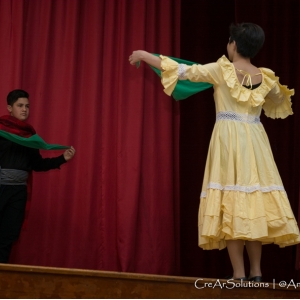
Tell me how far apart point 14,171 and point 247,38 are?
1736mm

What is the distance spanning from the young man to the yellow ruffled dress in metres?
1.08

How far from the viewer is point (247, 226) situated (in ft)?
10.7

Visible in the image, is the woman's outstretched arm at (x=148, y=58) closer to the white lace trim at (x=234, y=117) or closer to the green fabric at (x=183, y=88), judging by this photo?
the green fabric at (x=183, y=88)

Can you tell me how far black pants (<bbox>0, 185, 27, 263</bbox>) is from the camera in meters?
3.80

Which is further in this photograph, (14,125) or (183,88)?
(14,125)

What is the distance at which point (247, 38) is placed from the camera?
3.49 meters

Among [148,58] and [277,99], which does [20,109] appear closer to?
[148,58]

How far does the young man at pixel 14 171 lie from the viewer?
381 centimetres

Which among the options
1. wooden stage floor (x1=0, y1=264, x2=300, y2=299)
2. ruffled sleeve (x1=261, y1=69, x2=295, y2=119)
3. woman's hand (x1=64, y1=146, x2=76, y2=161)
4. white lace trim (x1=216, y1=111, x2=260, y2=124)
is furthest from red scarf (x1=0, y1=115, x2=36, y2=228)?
ruffled sleeve (x1=261, y1=69, x2=295, y2=119)

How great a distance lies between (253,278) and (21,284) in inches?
A: 51.7

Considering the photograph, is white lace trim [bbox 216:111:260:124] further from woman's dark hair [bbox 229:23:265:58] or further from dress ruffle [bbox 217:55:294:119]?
woman's dark hair [bbox 229:23:265:58]

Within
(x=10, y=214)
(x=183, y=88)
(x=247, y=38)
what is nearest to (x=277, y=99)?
(x=247, y=38)

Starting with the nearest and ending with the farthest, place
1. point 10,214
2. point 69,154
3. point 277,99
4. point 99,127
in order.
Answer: point 277,99 → point 10,214 → point 69,154 → point 99,127

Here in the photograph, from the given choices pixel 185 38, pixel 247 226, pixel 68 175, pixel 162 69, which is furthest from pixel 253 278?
pixel 185 38
